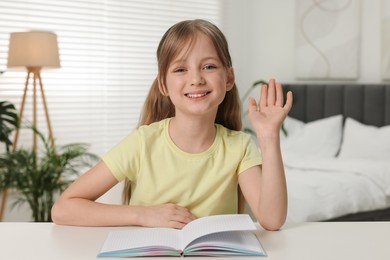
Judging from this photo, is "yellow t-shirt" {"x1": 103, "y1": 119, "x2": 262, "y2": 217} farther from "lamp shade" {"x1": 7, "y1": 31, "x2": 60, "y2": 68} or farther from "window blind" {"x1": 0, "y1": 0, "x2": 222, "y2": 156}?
"window blind" {"x1": 0, "y1": 0, "x2": 222, "y2": 156}

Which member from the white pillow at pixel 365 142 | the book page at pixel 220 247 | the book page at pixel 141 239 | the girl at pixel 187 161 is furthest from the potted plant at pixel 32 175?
the book page at pixel 220 247

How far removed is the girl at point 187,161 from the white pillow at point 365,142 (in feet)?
9.37

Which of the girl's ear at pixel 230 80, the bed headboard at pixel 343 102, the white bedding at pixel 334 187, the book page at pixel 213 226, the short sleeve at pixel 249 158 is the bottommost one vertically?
the white bedding at pixel 334 187

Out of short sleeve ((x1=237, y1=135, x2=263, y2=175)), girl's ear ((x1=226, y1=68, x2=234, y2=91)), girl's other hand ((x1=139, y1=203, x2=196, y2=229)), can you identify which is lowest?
girl's other hand ((x1=139, y1=203, x2=196, y2=229))

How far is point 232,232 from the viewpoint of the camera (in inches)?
51.1

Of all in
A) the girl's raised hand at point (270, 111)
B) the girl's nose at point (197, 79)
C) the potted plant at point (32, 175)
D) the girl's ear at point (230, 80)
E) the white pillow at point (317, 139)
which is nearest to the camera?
the girl's raised hand at point (270, 111)

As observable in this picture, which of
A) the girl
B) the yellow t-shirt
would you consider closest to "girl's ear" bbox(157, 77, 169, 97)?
the girl

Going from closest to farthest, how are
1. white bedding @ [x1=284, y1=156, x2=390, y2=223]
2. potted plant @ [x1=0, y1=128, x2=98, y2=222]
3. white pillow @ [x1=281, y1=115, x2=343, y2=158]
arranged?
→ white bedding @ [x1=284, y1=156, x2=390, y2=223], potted plant @ [x1=0, y1=128, x2=98, y2=222], white pillow @ [x1=281, y1=115, x2=343, y2=158]

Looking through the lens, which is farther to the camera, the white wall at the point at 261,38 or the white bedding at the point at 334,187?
the white wall at the point at 261,38

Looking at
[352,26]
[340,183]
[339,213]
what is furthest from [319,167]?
[352,26]

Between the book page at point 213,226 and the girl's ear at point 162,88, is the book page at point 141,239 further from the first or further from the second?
the girl's ear at point 162,88

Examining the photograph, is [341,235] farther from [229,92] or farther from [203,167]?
[229,92]

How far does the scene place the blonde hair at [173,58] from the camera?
155 cm

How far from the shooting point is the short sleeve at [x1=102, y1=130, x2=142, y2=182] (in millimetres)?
1548
